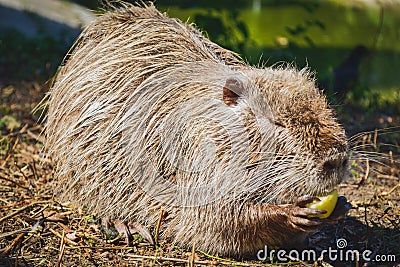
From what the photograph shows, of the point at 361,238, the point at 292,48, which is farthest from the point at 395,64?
the point at 361,238

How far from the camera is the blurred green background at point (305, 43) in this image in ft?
17.5

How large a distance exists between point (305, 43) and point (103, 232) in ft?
18.4

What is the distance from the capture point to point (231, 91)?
2.82 meters

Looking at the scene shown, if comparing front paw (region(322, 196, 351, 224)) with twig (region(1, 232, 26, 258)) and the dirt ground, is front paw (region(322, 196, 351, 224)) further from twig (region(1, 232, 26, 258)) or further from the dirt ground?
twig (region(1, 232, 26, 258))

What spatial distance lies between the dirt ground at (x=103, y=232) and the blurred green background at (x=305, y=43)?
60 centimetres

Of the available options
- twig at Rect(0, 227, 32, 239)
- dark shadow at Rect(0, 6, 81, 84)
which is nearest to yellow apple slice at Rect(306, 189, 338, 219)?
twig at Rect(0, 227, 32, 239)

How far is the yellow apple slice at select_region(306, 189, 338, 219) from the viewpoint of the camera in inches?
105

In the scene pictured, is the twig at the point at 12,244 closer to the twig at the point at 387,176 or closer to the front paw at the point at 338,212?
the front paw at the point at 338,212

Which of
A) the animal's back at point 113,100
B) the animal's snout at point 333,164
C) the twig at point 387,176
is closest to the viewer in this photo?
the animal's snout at point 333,164

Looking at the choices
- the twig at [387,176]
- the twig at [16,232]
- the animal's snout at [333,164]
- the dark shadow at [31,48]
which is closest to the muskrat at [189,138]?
the animal's snout at [333,164]

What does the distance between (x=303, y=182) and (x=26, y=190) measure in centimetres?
174

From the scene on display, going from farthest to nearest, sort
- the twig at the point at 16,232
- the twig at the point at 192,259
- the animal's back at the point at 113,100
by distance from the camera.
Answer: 1. the animal's back at the point at 113,100
2. the twig at the point at 16,232
3. the twig at the point at 192,259

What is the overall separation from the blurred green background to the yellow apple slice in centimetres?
81

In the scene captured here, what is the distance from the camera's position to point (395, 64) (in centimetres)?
817
